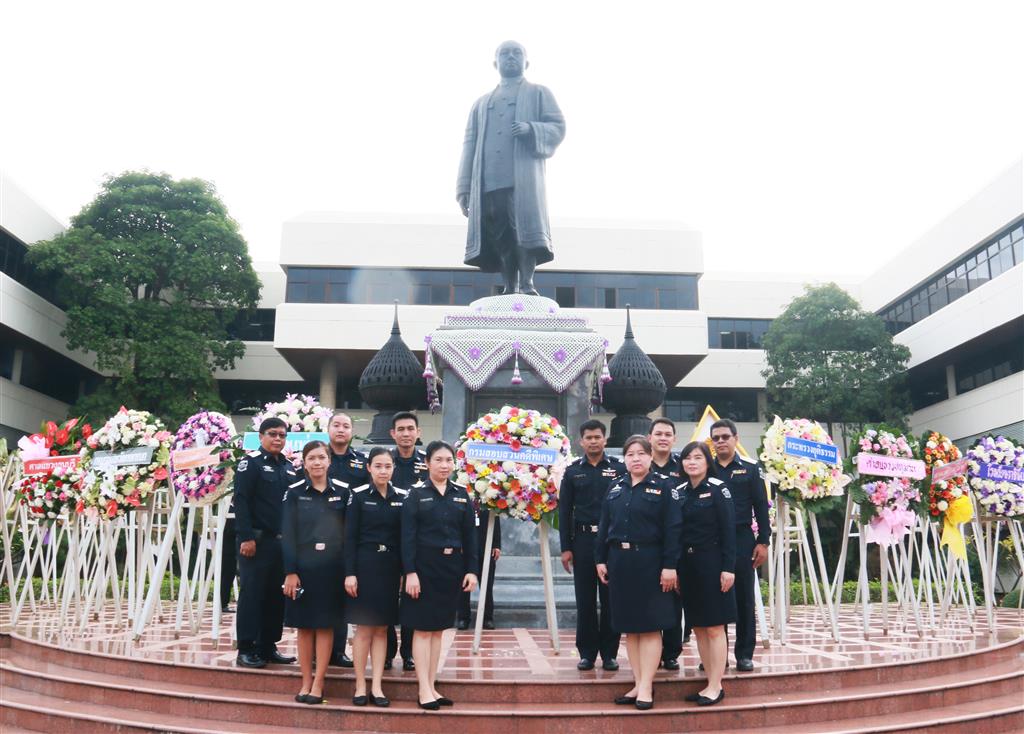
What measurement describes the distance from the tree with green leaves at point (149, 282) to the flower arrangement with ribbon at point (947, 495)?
18.6 m

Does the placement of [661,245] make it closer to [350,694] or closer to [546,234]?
[546,234]

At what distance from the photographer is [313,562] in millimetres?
4703

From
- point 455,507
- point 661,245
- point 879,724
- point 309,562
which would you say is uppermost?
point 661,245

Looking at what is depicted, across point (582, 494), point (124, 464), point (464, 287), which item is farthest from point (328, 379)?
point (582, 494)

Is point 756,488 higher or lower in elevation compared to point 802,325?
lower

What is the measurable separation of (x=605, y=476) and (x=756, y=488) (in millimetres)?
944

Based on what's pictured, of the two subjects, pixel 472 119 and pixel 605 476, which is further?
pixel 472 119

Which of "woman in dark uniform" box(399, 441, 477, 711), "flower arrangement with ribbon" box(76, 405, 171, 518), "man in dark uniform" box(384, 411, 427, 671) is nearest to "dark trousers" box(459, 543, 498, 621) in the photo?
"man in dark uniform" box(384, 411, 427, 671)

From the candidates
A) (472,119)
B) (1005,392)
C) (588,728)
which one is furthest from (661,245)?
(588,728)

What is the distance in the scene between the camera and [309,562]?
471 cm

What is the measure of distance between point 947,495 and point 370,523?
507cm

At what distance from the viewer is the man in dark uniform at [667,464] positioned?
495 cm

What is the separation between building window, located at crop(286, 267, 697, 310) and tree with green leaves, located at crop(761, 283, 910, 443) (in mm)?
3409

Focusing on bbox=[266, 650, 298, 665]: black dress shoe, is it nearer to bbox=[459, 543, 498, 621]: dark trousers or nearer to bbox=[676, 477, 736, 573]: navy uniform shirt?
bbox=[459, 543, 498, 621]: dark trousers
